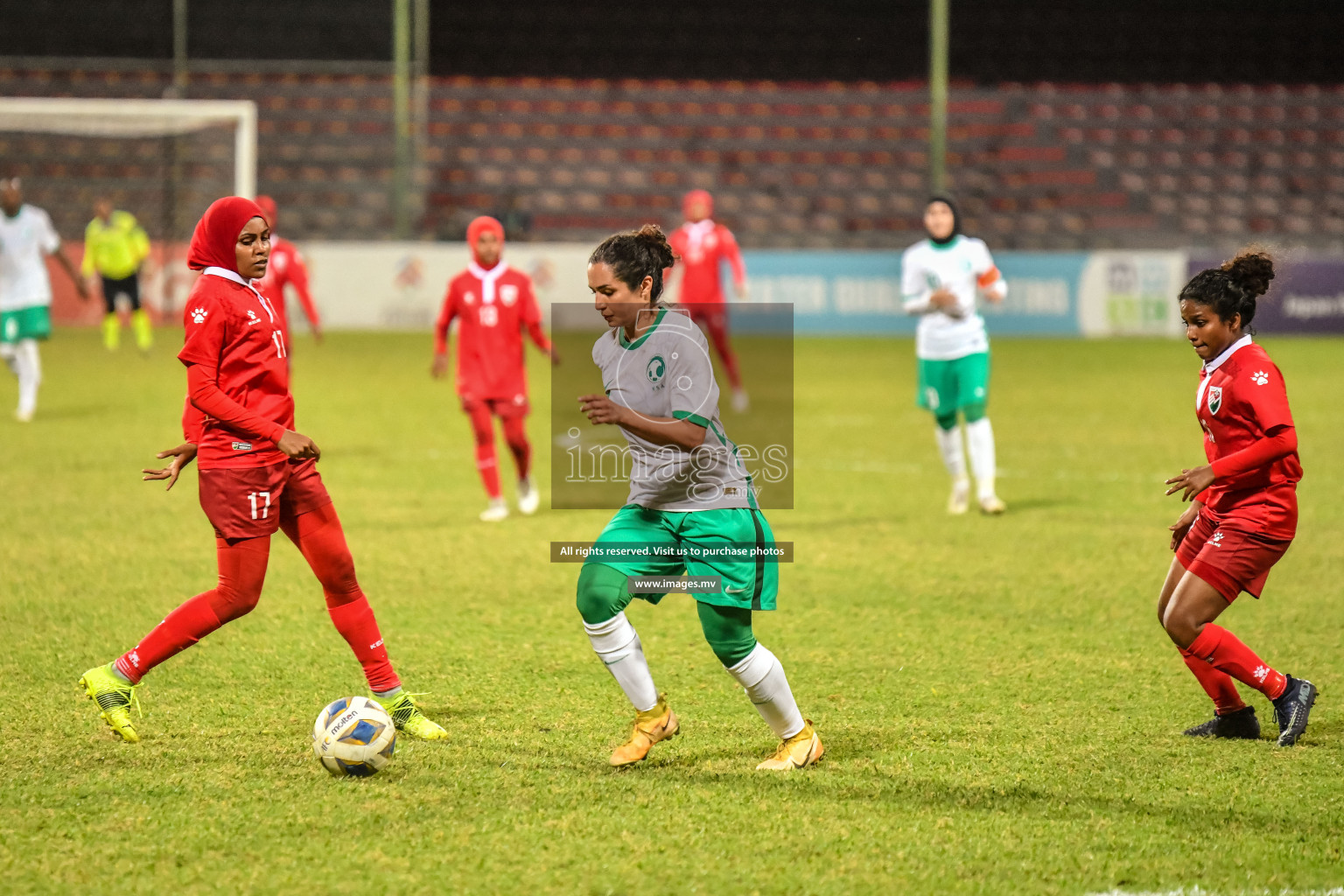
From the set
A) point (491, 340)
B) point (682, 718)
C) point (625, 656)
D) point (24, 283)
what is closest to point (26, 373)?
point (24, 283)

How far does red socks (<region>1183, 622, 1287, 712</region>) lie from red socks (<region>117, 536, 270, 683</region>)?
10.6ft

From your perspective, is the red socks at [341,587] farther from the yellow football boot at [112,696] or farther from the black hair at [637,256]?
the black hair at [637,256]

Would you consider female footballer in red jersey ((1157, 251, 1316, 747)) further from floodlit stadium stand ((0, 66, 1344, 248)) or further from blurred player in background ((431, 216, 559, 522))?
floodlit stadium stand ((0, 66, 1344, 248))

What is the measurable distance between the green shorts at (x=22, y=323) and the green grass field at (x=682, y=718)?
343 cm

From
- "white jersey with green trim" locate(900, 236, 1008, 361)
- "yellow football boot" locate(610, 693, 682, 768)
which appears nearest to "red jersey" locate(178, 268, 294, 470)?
"yellow football boot" locate(610, 693, 682, 768)

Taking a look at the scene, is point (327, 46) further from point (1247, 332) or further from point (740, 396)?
point (1247, 332)

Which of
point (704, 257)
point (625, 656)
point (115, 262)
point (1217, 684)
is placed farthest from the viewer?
point (115, 262)

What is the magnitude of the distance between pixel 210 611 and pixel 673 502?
1664 millimetres

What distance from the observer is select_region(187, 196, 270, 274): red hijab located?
4863 millimetres

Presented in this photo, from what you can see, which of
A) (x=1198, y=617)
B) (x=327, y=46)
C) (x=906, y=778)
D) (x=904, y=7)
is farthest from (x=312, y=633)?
(x=904, y=7)

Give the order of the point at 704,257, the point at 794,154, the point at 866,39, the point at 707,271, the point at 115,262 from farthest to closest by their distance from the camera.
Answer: the point at 866,39 → the point at 794,154 → the point at 115,262 → the point at 707,271 → the point at 704,257

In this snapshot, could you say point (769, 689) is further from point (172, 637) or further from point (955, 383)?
point (955, 383)

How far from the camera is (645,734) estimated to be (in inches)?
188

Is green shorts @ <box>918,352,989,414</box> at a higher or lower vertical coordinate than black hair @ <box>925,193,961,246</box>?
lower
